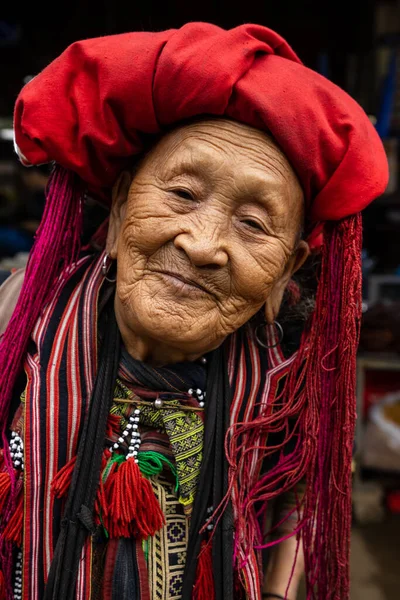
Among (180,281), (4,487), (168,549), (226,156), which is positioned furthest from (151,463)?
(226,156)

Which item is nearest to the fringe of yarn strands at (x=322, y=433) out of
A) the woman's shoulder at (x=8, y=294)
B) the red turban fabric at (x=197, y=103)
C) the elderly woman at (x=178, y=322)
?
the elderly woman at (x=178, y=322)

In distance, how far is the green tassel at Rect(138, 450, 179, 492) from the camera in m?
1.26

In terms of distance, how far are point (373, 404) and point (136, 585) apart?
7.91ft

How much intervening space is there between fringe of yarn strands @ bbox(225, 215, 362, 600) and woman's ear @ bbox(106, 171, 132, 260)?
47cm

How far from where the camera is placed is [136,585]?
122 centimetres

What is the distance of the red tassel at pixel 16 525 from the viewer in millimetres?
1223

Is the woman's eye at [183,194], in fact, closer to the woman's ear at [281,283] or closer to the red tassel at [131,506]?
the woman's ear at [281,283]

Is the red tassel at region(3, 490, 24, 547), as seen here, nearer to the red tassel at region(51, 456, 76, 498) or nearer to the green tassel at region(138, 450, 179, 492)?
the red tassel at region(51, 456, 76, 498)

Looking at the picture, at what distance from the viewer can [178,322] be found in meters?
1.16

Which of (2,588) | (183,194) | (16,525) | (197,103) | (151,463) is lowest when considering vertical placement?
(2,588)

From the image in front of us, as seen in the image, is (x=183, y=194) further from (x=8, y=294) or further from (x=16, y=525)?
(x=16, y=525)

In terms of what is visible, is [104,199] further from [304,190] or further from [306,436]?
[306,436]

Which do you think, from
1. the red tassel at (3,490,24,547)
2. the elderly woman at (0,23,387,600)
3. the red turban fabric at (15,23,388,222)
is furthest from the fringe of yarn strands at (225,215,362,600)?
the red tassel at (3,490,24,547)

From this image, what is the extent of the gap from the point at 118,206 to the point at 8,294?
1.13 ft
